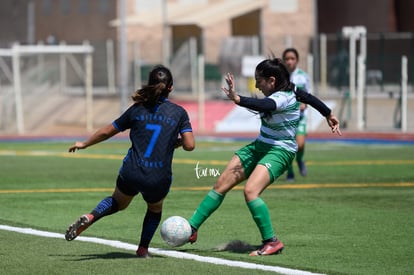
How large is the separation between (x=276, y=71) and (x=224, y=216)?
3411mm

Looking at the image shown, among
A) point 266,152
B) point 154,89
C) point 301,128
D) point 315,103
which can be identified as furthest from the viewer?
point 301,128

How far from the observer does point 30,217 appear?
1440 centimetres

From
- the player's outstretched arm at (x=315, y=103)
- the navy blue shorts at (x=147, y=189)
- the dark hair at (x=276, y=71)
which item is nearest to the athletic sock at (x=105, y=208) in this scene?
the navy blue shorts at (x=147, y=189)

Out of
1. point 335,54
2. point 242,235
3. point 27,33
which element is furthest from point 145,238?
point 27,33

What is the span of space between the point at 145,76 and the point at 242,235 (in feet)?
109

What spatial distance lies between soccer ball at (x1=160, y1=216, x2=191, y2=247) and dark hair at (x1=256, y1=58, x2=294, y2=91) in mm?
1781

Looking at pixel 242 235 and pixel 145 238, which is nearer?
pixel 145 238

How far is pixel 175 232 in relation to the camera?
36.5 ft

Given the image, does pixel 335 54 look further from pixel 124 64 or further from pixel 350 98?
pixel 124 64

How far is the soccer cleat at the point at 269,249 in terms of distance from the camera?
11.4 m

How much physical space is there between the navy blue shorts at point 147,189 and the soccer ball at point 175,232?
1.01 feet

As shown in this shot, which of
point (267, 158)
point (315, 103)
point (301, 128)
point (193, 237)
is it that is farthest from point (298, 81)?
point (193, 237)

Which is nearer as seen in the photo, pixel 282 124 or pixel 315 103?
pixel 282 124

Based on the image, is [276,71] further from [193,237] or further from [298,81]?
[298,81]
